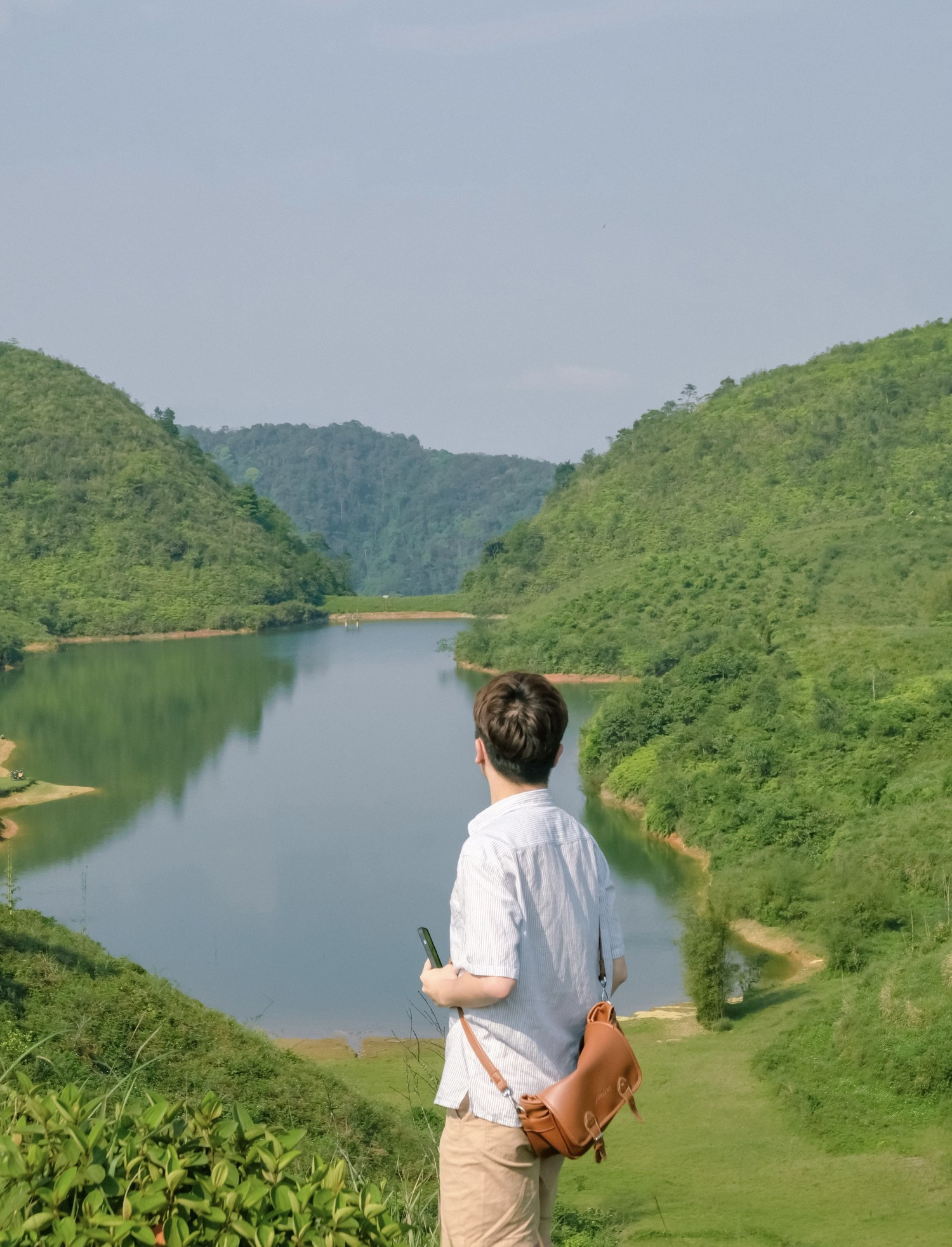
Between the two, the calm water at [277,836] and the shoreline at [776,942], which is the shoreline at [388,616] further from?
the shoreline at [776,942]

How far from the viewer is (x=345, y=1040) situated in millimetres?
13617

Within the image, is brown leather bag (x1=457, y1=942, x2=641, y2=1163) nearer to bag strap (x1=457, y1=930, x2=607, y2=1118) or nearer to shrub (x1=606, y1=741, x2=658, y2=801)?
bag strap (x1=457, y1=930, x2=607, y2=1118)

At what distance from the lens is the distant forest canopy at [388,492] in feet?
325

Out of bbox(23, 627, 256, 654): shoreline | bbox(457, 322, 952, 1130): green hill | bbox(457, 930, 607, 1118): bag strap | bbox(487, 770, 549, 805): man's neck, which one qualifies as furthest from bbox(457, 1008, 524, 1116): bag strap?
bbox(23, 627, 256, 654): shoreline

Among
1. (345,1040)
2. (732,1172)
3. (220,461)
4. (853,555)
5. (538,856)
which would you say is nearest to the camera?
(538,856)

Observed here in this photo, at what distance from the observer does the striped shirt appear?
2088 mm

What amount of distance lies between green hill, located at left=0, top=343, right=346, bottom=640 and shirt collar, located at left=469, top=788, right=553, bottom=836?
4899 cm

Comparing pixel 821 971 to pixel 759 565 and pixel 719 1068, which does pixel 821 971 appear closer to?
pixel 719 1068

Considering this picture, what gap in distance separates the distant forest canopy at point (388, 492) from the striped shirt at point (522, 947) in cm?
9158

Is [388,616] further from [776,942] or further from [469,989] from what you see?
[469,989]

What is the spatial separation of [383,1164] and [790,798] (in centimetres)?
1375

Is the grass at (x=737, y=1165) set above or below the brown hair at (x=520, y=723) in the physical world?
below

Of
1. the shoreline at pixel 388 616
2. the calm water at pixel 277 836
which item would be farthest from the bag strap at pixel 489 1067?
the shoreline at pixel 388 616

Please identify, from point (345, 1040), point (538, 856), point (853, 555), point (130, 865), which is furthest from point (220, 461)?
point (538, 856)
